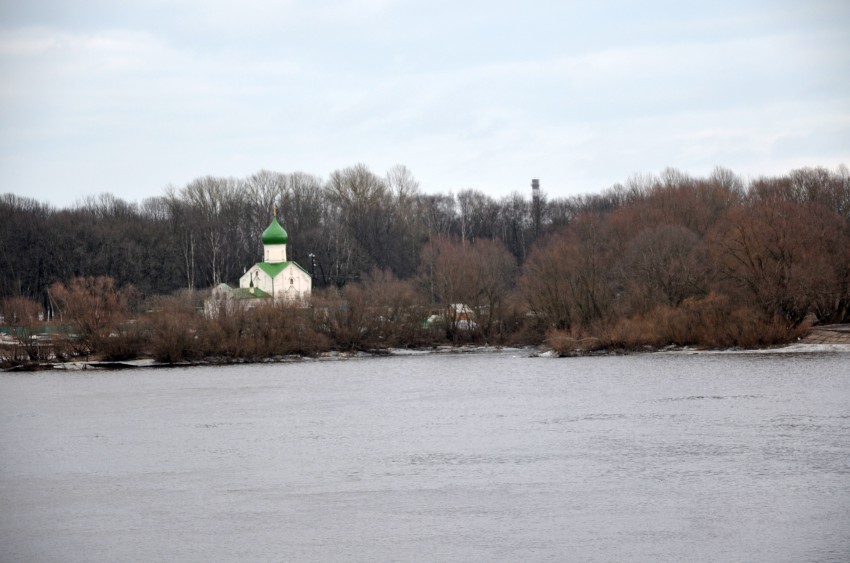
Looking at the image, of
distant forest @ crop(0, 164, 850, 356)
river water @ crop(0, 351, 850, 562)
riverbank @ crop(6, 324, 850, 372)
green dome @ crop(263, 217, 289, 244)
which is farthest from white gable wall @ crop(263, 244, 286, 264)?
river water @ crop(0, 351, 850, 562)

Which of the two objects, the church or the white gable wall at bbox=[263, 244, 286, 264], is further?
the white gable wall at bbox=[263, 244, 286, 264]

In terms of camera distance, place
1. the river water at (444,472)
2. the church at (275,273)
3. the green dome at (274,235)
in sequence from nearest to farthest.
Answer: the river water at (444,472), the church at (275,273), the green dome at (274,235)

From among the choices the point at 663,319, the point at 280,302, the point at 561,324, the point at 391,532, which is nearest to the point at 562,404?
the point at 391,532

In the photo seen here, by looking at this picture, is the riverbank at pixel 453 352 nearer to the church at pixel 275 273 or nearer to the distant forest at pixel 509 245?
the distant forest at pixel 509 245

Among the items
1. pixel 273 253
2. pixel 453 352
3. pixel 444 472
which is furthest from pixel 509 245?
pixel 444 472

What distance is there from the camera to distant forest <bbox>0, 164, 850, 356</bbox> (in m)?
45.8

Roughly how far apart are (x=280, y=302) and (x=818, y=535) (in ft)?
134

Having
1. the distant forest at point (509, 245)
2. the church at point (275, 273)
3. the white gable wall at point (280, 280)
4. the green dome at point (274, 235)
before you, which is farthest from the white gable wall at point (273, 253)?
the distant forest at point (509, 245)

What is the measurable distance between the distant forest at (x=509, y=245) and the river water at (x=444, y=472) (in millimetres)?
12743

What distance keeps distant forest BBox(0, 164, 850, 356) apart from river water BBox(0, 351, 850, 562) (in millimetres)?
12743

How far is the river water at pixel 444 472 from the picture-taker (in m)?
14.2

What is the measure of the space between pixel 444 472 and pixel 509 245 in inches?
3024

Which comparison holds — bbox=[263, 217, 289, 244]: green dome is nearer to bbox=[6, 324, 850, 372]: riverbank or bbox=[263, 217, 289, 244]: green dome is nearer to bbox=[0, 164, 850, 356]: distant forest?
bbox=[0, 164, 850, 356]: distant forest

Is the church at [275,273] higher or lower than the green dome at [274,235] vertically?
lower
